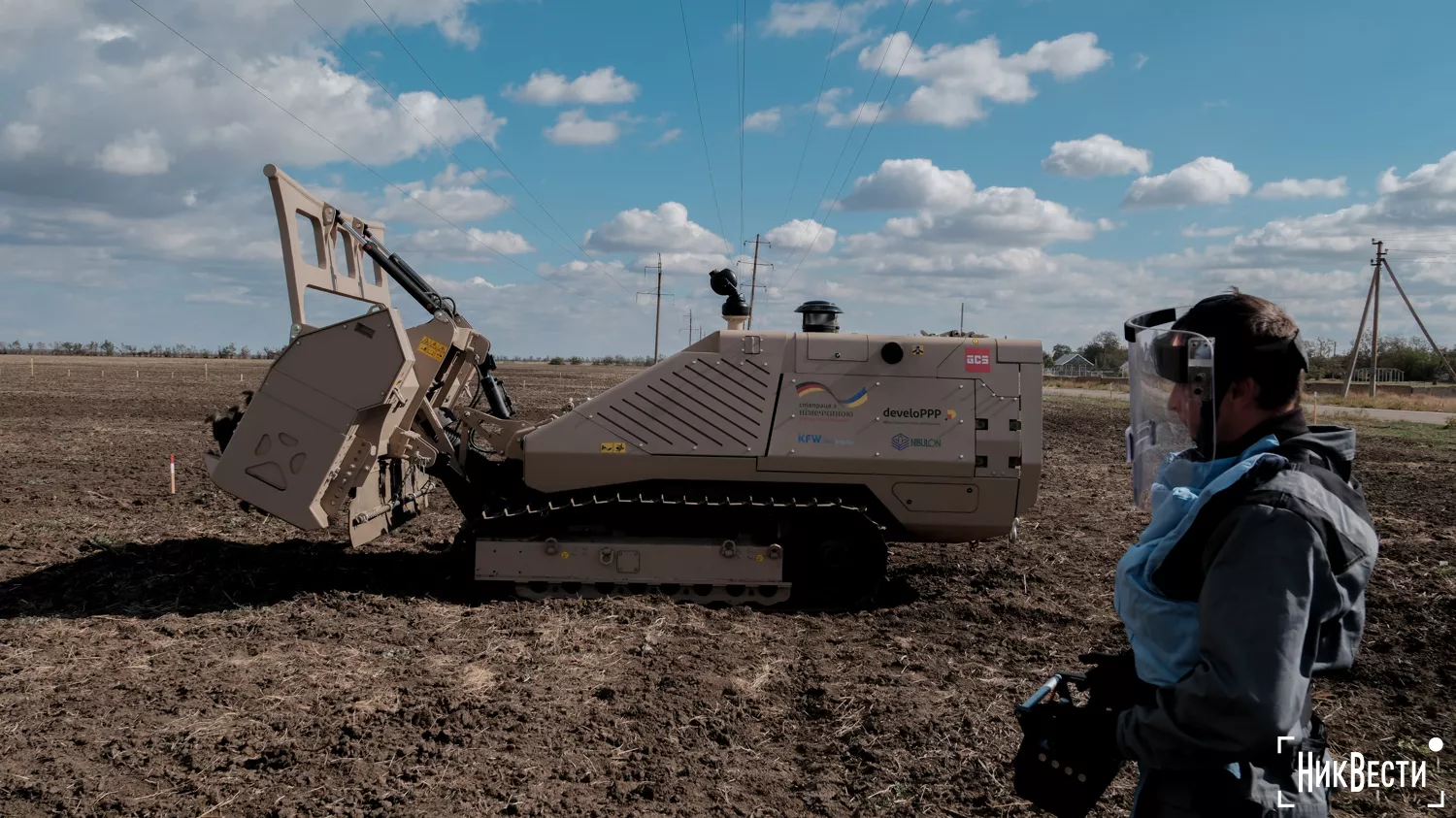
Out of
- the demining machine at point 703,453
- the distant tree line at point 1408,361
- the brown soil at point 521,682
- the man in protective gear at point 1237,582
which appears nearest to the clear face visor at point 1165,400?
the man in protective gear at point 1237,582

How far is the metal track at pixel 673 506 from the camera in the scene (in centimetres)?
782

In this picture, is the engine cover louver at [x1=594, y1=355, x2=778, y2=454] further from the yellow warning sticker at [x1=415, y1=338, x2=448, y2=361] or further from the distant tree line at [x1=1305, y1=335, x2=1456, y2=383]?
the distant tree line at [x1=1305, y1=335, x2=1456, y2=383]

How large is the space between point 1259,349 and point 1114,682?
2.89 ft

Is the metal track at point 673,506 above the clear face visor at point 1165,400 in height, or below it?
below

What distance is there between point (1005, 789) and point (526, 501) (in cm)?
483

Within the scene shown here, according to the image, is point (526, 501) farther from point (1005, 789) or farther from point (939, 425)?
point (1005, 789)

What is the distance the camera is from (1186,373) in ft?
6.95

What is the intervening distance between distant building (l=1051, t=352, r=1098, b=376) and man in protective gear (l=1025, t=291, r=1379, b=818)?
90.8 m

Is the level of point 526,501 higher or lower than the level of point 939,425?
lower

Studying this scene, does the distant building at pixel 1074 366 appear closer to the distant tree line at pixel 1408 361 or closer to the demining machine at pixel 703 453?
the distant tree line at pixel 1408 361

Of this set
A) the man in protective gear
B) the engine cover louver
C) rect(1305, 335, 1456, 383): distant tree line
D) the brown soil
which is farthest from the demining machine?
rect(1305, 335, 1456, 383): distant tree line

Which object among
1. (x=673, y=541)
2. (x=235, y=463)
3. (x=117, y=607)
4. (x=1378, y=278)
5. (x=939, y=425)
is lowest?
(x=117, y=607)

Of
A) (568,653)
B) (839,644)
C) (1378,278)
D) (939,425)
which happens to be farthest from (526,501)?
(1378,278)

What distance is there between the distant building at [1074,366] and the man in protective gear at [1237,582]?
298ft
